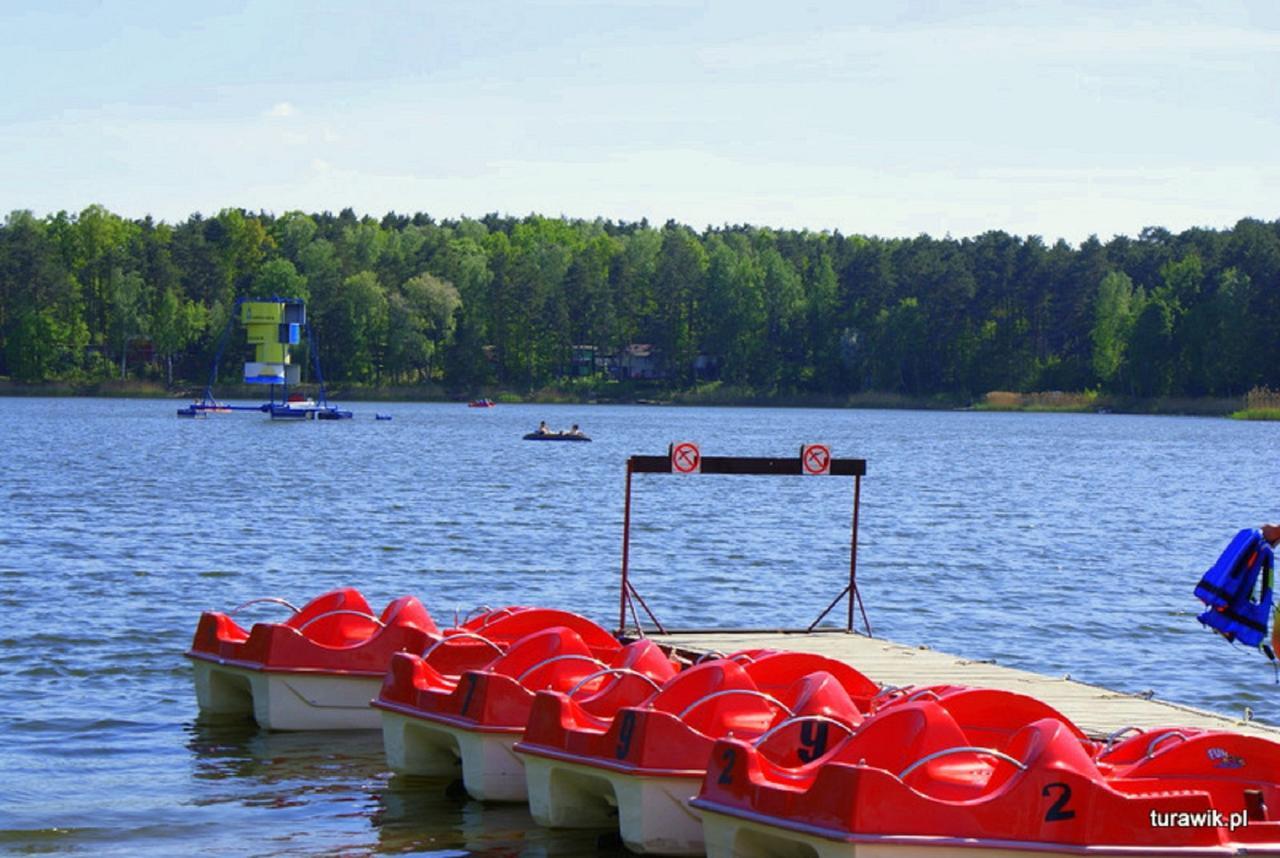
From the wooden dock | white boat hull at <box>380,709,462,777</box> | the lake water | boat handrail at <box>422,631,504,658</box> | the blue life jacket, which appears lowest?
the lake water

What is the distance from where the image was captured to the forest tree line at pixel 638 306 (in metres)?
164

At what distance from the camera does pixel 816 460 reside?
19766 mm

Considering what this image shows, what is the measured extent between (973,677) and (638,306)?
167 metres

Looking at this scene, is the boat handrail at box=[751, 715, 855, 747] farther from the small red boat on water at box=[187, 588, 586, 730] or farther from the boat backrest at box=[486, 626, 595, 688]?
the small red boat on water at box=[187, 588, 586, 730]

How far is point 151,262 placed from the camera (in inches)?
6875

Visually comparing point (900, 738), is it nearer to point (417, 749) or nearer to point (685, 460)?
point (417, 749)

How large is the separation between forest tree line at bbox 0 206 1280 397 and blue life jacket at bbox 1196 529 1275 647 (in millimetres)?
142622

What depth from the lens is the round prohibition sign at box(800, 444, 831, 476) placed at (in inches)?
767

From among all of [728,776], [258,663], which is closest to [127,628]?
[258,663]

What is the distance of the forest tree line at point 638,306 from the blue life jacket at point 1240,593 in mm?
142622

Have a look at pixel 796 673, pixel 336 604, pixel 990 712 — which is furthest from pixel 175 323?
pixel 990 712

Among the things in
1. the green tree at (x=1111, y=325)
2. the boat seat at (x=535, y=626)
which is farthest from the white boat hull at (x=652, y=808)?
the green tree at (x=1111, y=325)

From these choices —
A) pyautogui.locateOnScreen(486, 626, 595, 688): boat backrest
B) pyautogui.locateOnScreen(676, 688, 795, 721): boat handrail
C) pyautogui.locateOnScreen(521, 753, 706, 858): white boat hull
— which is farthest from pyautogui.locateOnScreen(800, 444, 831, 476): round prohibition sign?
pyautogui.locateOnScreen(521, 753, 706, 858): white boat hull

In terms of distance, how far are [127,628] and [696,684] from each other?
1251 centimetres
